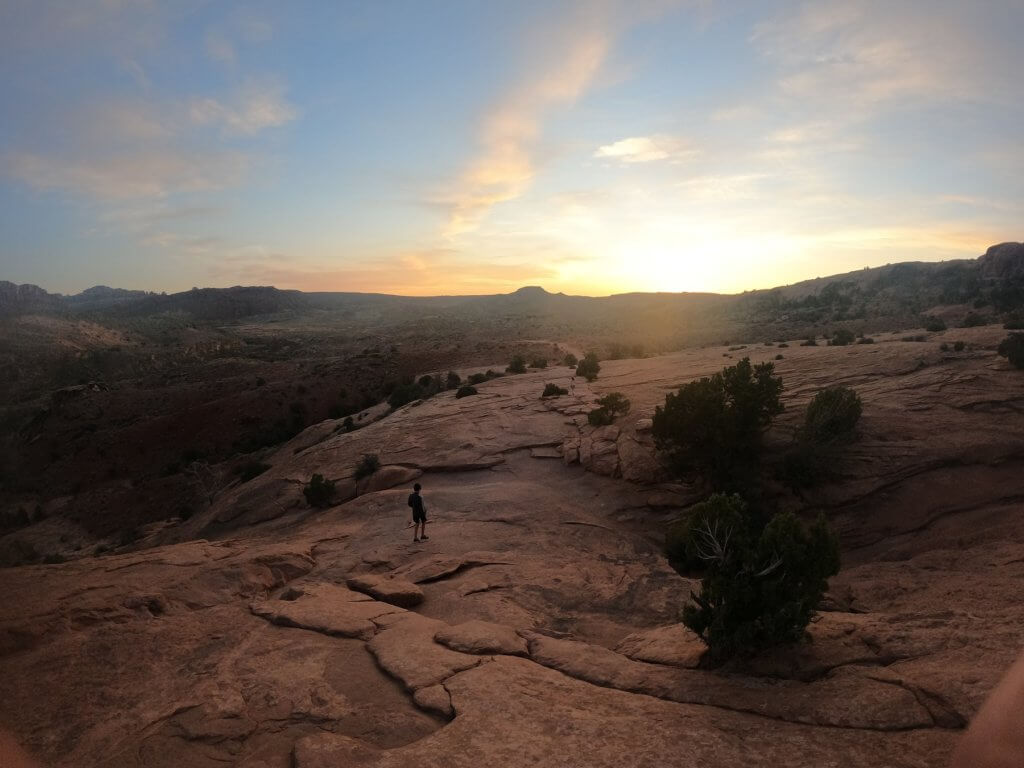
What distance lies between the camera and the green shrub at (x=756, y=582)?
293 inches

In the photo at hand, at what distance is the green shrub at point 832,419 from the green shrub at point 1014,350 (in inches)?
237

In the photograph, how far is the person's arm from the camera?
6.73 ft

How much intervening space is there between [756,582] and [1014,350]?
53.8 ft

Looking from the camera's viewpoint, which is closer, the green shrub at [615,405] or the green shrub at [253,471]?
the green shrub at [615,405]

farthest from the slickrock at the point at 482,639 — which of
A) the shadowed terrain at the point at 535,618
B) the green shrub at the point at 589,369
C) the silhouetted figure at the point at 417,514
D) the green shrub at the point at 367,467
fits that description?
the green shrub at the point at 589,369

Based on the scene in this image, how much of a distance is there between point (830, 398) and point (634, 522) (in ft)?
21.2

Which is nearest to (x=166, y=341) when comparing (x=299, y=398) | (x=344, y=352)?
(x=344, y=352)

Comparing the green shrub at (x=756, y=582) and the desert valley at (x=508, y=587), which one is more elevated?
the green shrub at (x=756, y=582)

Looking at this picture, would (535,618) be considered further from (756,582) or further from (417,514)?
(417,514)

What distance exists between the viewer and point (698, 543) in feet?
28.1

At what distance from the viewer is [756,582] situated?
7.85 m

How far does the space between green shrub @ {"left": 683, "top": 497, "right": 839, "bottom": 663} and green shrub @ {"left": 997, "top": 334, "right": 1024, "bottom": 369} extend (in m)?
14.8

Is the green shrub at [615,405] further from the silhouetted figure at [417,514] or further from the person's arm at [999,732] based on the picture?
the person's arm at [999,732]

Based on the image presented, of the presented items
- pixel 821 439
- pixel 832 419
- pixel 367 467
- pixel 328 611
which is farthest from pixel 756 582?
pixel 367 467
